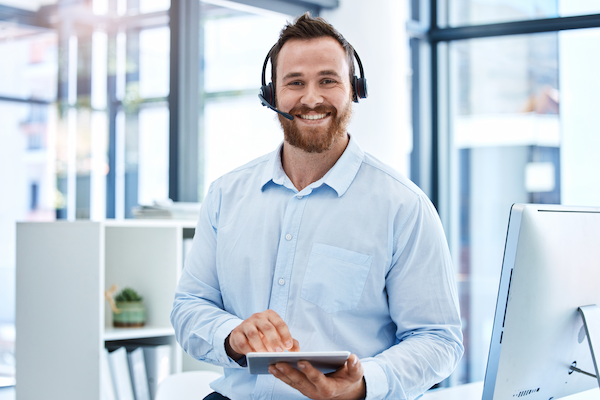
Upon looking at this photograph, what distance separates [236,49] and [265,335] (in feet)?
9.02

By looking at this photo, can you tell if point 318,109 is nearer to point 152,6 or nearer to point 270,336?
point 270,336

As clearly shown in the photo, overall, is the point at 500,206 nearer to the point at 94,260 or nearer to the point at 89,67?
the point at 94,260

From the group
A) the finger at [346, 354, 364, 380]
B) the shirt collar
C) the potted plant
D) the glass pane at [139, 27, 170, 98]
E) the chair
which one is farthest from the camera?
the glass pane at [139, 27, 170, 98]

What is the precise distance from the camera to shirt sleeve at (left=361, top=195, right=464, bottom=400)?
1.28 m

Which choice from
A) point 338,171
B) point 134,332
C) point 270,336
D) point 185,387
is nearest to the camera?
point 270,336

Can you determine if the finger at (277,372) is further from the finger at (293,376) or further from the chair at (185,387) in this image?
the chair at (185,387)

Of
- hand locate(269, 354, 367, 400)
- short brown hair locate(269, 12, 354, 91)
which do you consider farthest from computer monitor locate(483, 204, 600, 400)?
short brown hair locate(269, 12, 354, 91)

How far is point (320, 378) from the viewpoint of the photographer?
1.08 metres

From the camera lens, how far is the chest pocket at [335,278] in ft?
4.68

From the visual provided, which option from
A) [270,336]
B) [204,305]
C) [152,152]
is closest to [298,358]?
[270,336]

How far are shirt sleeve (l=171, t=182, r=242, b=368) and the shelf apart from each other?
2.69ft

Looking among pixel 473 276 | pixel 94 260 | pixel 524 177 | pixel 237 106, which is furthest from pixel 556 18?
pixel 94 260

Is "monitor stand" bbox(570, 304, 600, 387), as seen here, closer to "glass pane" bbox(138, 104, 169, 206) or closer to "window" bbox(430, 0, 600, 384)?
"window" bbox(430, 0, 600, 384)

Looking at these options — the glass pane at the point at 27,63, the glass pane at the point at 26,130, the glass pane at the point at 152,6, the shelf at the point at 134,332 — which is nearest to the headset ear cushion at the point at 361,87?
the shelf at the point at 134,332
